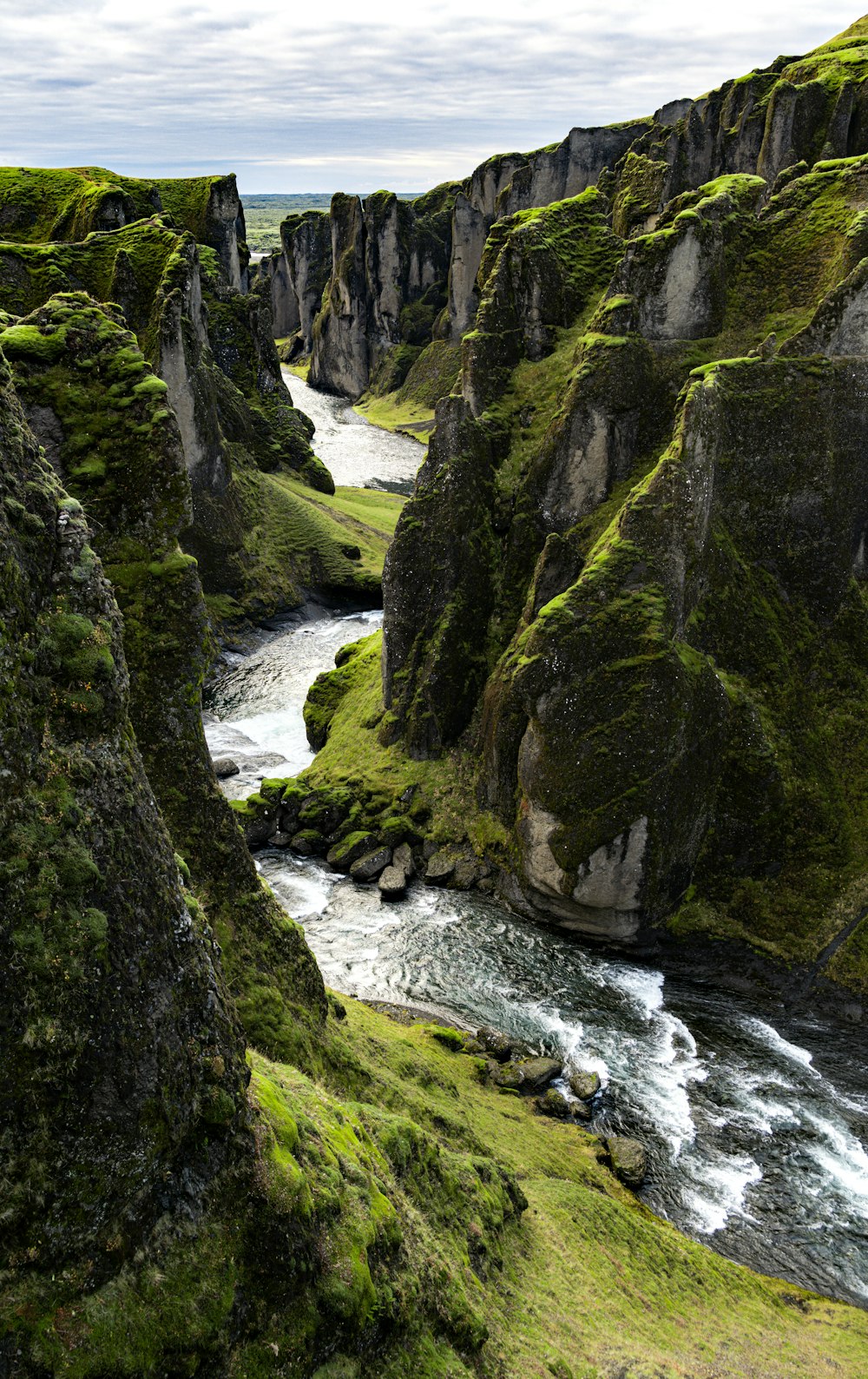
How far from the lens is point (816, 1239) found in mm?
26266

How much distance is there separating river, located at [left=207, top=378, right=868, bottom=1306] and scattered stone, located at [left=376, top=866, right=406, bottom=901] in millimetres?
474

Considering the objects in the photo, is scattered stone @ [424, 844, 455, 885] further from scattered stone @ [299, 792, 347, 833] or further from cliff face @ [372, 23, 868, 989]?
scattered stone @ [299, 792, 347, 833]

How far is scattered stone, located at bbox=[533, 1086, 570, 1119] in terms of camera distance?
29.8 m

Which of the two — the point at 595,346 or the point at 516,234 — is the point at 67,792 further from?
the point at 516,234

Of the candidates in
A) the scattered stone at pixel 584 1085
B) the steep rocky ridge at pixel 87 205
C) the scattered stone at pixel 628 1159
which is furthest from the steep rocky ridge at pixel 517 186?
the scattered stone at pixel 628 1159

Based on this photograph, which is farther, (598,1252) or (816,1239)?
(816,1239)

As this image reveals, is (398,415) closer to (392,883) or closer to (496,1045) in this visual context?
(392,883)

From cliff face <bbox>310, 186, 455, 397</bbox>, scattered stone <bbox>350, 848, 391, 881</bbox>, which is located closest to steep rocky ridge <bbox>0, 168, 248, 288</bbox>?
cliff face <bbox>310, 186, 455, 397</bbox>

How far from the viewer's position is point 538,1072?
3111 cm

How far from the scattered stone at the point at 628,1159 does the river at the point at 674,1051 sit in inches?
18.5

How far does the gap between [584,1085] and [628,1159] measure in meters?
3.28

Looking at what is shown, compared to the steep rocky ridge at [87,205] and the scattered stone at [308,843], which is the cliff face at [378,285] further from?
the scattered stone at [308,843]

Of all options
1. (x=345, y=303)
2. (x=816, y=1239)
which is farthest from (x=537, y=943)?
(x=345, y=303)

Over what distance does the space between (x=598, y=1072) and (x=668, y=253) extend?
1326 inches
